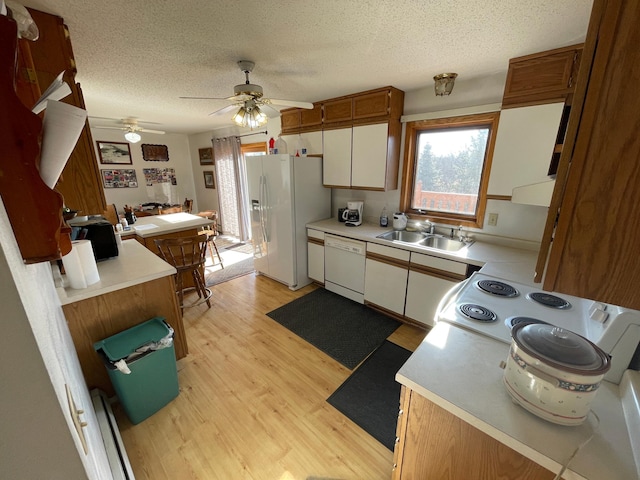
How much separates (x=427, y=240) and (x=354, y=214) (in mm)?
886

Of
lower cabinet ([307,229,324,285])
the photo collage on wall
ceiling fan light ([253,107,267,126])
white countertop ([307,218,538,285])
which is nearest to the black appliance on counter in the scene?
ceiling fan light ([253,107,267,126])

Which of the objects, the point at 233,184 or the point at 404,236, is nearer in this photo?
the point at 404,236

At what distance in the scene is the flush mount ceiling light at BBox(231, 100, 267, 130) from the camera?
203cm

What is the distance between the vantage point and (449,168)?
2602 mm

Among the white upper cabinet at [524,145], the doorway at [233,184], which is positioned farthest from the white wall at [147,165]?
the white upper cabinet at [524,145]

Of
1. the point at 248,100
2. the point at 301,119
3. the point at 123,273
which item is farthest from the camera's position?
the point at 301,119

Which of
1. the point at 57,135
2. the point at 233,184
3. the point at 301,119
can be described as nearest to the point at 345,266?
the point at 301,119

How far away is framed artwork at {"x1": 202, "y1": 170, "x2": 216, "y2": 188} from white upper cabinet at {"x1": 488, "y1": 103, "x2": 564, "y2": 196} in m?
5.46

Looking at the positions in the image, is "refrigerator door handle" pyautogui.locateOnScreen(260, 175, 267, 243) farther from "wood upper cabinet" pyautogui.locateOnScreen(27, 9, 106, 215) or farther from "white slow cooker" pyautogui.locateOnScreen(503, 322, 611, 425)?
"white slow cooker" pyautogui.locateOnScreen(503, 322, 611, 425)

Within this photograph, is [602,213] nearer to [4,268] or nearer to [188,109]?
[4,268]

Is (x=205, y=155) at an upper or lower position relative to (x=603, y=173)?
upper

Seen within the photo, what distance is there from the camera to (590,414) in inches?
32.3

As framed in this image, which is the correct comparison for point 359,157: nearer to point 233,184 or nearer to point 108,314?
point 108,314

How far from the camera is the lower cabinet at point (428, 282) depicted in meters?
2.16
